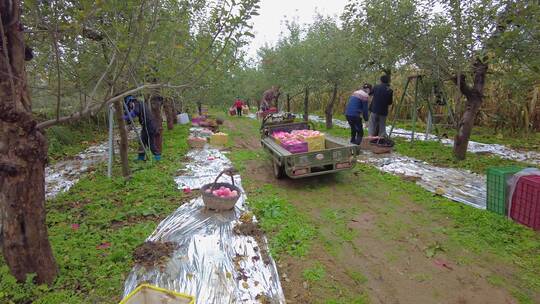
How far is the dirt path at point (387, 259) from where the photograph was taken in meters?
3.23

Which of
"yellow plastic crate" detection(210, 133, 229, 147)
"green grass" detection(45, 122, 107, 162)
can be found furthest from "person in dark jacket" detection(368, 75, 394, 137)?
"green grass" detection(45, 122, 107, 162)

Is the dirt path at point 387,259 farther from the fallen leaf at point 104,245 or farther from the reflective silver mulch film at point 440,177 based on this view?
the fallen leaf at point 104,245

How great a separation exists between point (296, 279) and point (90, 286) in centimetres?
200

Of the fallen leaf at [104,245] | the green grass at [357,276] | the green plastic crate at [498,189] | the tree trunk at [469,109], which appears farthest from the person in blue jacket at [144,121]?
the tree trunk at [469,109]

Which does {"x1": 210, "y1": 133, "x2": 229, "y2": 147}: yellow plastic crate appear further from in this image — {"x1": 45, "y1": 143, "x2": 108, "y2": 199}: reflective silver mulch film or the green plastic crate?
the green plastic crate

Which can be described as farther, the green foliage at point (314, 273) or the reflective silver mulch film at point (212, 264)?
the green foliage at point (314, 273)

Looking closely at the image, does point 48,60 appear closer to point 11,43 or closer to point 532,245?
point 11,43

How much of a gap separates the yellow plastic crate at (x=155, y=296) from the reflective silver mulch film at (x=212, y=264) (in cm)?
42

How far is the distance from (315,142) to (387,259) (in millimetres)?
3330

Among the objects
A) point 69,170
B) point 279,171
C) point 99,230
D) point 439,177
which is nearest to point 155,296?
point 99,230

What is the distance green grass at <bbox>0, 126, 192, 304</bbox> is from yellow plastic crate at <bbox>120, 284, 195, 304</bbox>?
518 millimetres

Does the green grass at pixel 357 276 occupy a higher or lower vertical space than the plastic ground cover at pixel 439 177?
lower

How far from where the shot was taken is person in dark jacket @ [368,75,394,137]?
32.4 feet

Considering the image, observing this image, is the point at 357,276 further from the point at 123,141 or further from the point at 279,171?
the point at 123,141
